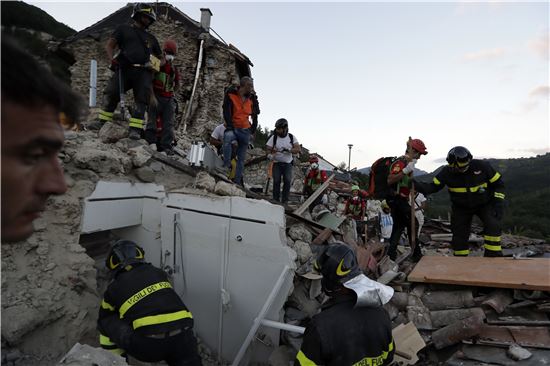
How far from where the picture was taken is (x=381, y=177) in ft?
19.2

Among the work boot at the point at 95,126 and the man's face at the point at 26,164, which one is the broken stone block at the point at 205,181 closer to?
the work boot at the point at 95,126

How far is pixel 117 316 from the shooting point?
319cm

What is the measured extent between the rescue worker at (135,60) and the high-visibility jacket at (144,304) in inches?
104

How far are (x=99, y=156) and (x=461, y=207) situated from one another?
18.0 feet

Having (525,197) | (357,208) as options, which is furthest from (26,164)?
(525,197)

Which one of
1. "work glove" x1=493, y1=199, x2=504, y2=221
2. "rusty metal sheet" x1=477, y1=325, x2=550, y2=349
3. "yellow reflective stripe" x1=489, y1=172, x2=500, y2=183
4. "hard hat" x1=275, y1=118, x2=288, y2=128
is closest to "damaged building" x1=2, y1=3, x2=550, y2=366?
"rusty metal sheet" x1=477, y1=325, x2=550, y2=349

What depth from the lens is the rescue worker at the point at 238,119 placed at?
18.9 ft

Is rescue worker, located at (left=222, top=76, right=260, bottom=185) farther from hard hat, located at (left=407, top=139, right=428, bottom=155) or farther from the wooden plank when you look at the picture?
the wooden plank

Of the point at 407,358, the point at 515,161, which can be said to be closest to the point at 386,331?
the point at 407,358

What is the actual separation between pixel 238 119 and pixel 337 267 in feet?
13.1

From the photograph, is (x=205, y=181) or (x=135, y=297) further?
(x=205, y=181)

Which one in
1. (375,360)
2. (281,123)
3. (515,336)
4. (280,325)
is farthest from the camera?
(281,123)

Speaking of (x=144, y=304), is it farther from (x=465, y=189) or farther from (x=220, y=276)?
(x=465, y=189)

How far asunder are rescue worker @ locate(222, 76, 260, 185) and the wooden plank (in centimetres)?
339
